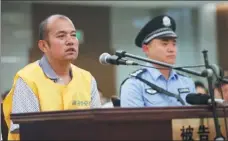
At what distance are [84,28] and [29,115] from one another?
626cm

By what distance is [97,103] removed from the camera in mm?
3053

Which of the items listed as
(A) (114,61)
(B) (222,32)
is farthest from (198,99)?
(B) (222,32)

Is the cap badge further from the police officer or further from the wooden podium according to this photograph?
the wooden podium

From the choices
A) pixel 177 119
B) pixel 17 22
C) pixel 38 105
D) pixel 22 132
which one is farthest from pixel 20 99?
pixel 17 22

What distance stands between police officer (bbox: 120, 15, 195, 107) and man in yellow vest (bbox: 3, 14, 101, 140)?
0.69 ft

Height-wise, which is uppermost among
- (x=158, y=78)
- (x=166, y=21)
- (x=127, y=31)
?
(x=127, y=31)

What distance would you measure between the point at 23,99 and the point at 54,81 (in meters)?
0.19

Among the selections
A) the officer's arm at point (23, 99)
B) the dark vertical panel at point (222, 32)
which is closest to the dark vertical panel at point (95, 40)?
the dark vertical panel at point (222, 32)

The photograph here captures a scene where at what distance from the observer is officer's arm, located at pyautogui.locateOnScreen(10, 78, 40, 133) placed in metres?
2.80

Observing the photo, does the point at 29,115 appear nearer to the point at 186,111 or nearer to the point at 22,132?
the point at 22,132

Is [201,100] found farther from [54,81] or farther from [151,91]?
[54,81]

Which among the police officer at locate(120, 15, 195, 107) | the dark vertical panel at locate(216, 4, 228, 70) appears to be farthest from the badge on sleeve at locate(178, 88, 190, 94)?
the dark vertical panel at locate(216, 4, 228, 70)

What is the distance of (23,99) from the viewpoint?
281 cm

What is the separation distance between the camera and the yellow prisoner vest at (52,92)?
2.83 metres
